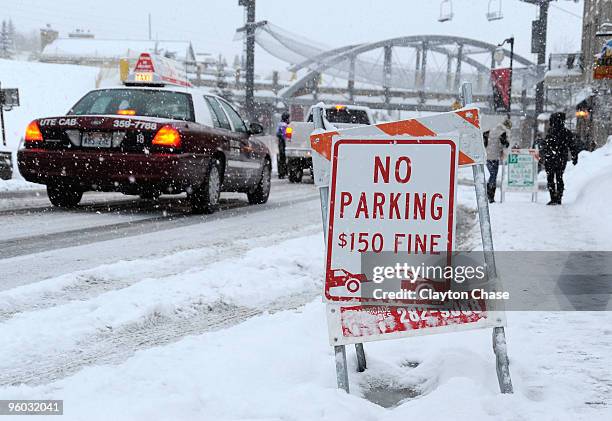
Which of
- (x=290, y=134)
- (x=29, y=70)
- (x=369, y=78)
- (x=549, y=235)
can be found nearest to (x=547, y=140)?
(x=549, y=235)

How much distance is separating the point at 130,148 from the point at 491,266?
5.97 meters

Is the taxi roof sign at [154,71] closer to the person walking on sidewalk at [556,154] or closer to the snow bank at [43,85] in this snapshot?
the person walking on sidewalk at [556,154]

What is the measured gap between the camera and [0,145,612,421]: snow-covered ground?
9.16 feet

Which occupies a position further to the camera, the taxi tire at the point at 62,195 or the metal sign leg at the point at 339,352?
the taxi tire at the point at 62,195

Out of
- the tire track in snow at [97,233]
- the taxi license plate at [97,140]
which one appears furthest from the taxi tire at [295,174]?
the taxi license plate at [97,140]

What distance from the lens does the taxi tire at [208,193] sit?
8953mm

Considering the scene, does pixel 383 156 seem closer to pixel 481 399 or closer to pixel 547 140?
pixel 481 399

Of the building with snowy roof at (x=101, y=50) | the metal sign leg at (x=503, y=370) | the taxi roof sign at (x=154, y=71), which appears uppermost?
the building with snowy roof at (x=101, y=50)

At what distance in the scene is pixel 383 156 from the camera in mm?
3061

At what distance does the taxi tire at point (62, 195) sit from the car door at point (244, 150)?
2.26 m

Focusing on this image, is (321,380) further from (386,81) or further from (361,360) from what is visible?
(386,81)

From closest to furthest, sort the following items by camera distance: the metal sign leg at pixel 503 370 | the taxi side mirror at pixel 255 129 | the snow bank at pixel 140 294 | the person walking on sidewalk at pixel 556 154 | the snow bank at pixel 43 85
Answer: the metal sign leg at pixel 503 370 → the snow bank at pixel 140 294 → the taxi side mirror at pixel 255 129 → the person walking on sidewalk at pixel 556 154 → the snow bank at pixel 43 85
